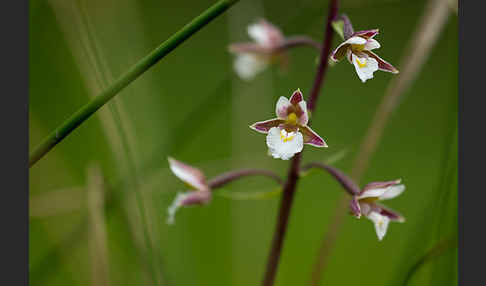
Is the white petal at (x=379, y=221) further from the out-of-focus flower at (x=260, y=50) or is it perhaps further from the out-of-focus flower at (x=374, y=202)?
the out-of-focus flower at (x=260, y=50)

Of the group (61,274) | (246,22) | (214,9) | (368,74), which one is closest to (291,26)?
(246,22)

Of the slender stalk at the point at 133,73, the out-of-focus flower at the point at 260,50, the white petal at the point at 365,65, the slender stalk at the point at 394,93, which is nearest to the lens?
the slender stalk at the point at 133,73

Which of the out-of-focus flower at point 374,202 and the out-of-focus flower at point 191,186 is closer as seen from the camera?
the out-of-focus flower at point 374,202

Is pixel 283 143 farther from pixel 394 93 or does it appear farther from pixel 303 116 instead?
pixel 394 93

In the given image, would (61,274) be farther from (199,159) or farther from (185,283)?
(199,159)

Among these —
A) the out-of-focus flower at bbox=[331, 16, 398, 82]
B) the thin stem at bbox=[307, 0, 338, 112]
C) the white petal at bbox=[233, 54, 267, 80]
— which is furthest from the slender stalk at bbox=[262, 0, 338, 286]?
the white petal at bbox=[233, 54, 267, 80]

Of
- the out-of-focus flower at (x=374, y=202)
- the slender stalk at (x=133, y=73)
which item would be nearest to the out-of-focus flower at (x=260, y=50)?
the out-of-focus flower at (x=374, y=202)
